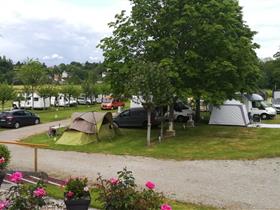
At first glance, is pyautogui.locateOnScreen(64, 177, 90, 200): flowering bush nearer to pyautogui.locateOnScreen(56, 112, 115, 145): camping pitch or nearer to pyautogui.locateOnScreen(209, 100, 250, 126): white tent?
pyautogui.locateOnScreen(56, 112, 115, 145): camping pitch

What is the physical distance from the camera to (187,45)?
2716 cm

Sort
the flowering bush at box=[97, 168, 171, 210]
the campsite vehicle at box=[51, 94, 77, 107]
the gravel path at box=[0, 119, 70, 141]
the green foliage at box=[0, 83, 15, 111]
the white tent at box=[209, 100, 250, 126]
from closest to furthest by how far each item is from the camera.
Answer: the flowering bush at box=[97, 168, 171, 210]
the gravel path at box=[0, 119, 70, 141]
the white tent at box=[209, 100, 250, 126]
the green foliage at box=[0, 83, 15, 111]
the campsite vehicle at box=[51, 94, 77, 107]

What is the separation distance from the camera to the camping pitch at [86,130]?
84.3ft

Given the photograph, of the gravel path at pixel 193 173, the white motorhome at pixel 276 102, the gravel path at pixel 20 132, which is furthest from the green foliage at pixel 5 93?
the white motorhome at pixel 276 102

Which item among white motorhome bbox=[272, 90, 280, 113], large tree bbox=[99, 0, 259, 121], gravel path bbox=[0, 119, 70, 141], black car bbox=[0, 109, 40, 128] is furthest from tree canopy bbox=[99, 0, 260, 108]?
white motorhome bbox=[272, 90, 280, 113]

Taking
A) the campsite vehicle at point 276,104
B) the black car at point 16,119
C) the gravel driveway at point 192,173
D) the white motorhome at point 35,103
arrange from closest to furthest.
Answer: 1. the gravel driveway at point 192,173
2. the black car at point 16,119
3. the campsite vehicle at point 276,104
4. the white motorhome at point 35,103

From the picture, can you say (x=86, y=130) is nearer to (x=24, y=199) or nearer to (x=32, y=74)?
(x=24, y=199)

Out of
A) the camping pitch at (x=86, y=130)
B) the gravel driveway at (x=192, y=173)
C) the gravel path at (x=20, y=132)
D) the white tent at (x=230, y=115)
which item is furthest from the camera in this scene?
the white tent at (x=230, y=115)

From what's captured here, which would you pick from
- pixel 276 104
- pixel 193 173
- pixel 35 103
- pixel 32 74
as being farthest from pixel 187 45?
pixel 35 103

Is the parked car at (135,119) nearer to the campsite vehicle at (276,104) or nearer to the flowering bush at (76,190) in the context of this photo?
the campsite vehicle at (276,104)

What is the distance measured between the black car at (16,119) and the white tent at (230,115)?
49.8ft

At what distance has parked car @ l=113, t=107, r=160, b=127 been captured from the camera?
33.5 meters

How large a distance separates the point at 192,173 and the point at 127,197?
10.3m

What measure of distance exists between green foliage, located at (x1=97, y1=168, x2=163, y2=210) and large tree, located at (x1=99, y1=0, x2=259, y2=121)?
1788 cm
